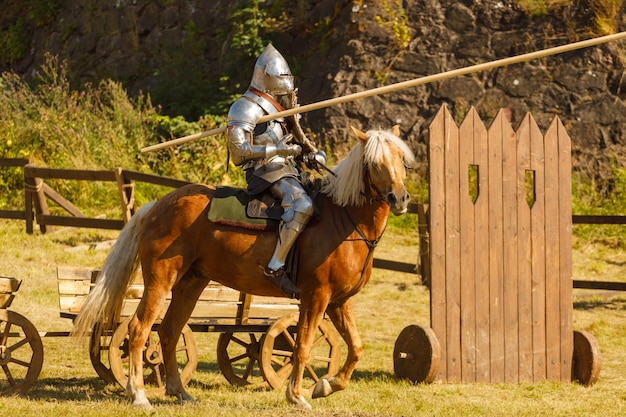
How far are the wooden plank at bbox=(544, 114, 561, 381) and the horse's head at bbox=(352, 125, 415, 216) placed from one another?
2335 mm

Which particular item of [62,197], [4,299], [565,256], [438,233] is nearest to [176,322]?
[4,299]

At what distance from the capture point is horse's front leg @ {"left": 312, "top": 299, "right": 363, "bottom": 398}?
305 inches

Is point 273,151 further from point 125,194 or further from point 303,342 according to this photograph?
point 125,194

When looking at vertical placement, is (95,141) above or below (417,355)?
above

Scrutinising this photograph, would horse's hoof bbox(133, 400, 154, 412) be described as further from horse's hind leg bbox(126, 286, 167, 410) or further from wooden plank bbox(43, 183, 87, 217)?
wooden plank bbox(43, 183, 87, 217)

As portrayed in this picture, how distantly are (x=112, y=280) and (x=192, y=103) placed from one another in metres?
11.1

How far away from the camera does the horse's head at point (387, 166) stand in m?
7.33

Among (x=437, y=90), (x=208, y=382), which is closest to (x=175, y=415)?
(x=208, y=382)

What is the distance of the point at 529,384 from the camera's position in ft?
29.7

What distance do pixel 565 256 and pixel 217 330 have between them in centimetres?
339

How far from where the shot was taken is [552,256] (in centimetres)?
941

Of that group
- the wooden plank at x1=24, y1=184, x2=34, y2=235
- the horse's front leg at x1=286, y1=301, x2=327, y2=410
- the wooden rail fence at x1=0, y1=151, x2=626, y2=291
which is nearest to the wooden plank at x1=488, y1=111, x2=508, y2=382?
the horse's front leg at x1=286, y1=301, x2=327, y2=410

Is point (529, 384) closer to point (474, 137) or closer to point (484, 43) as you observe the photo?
point (474, 137)

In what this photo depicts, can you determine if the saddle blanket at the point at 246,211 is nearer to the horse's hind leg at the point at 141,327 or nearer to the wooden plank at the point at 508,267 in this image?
the horse's hind leg at the point at 141,327
